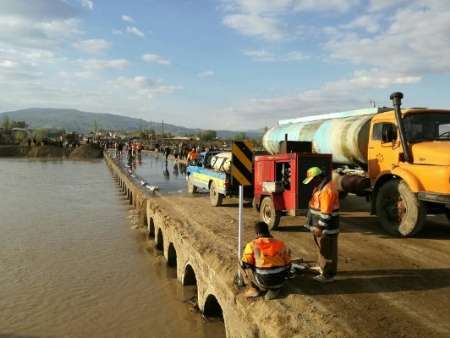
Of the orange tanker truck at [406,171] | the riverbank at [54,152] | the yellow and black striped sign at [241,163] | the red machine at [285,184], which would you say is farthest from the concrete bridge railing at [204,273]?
the riverbank at [54,152]

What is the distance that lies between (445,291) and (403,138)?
4410mm

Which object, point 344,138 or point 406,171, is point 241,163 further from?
point 344,138

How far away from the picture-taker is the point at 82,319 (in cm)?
1098

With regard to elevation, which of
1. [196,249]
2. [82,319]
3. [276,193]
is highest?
[276,193]

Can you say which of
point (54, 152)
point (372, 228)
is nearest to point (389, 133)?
point (372, 228)

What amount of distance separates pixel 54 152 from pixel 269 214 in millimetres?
96434

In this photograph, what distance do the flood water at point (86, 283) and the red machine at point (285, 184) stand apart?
11.0 feet

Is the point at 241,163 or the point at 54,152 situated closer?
the point at 241,163

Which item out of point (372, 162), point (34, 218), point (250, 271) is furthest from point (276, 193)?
point (34, 218)

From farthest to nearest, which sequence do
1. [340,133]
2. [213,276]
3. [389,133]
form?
[340,133] < [389,133] < [213,276]

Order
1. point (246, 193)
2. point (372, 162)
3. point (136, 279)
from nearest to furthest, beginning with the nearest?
point (372, 162) < point (136, 279) < point (246, 193)

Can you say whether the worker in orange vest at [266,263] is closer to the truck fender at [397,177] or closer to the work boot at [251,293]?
the work boot at [251,293]

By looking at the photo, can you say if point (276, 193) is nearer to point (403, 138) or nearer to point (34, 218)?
point (403, 138)

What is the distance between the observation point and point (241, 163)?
7.88 metres
